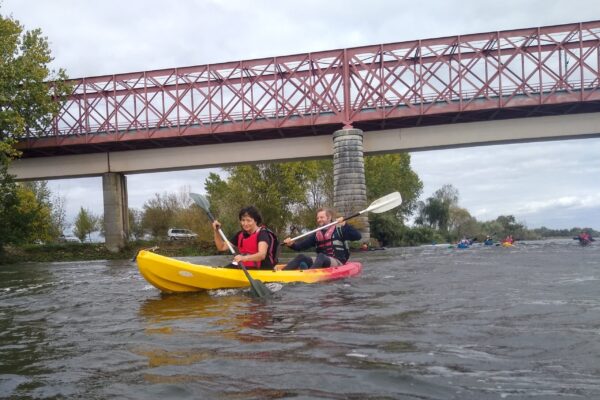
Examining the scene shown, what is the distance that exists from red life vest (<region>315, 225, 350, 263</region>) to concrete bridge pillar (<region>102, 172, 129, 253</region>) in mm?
26192

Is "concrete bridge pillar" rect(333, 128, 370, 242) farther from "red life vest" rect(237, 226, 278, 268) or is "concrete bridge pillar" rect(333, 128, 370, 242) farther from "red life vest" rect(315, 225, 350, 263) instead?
"red life vest" rect(237, 226, 278, 268)

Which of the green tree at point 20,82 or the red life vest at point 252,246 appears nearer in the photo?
the red life vest at point 252,246

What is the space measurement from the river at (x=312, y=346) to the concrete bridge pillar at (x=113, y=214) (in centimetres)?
2731

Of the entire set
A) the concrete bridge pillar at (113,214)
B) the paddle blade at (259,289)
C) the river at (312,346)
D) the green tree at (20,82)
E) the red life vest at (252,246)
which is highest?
the green tree at (20,82)

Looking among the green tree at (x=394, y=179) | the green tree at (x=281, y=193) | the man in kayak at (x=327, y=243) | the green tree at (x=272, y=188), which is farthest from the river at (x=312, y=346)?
the green tree at (x=394, y=179)

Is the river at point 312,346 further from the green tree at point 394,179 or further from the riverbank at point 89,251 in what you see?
the green tree at point 394,179

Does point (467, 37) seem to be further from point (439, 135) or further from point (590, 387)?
point (590, 387)

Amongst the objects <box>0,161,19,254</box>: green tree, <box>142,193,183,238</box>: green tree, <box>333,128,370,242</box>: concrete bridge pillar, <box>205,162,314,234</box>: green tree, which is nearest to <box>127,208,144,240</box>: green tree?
<box>142,193,183,238</box>: green tree

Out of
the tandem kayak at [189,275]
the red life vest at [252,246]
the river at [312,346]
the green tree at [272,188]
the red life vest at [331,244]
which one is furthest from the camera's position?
the green tree at [272,188]

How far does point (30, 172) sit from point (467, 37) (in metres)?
31.2

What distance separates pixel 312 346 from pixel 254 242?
4894mm

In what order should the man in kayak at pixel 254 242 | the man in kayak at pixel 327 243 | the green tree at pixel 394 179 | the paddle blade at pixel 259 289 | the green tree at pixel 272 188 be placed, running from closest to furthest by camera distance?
the paddle blade at pixel 259 289 → the man in kayak at pixel 254 242 → the man in kayak at pixel 327 243 → the green tree at pixel 272 188 → the green tree at pixel 394 179

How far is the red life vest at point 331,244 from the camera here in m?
11.8

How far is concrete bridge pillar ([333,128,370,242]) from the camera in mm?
31359
